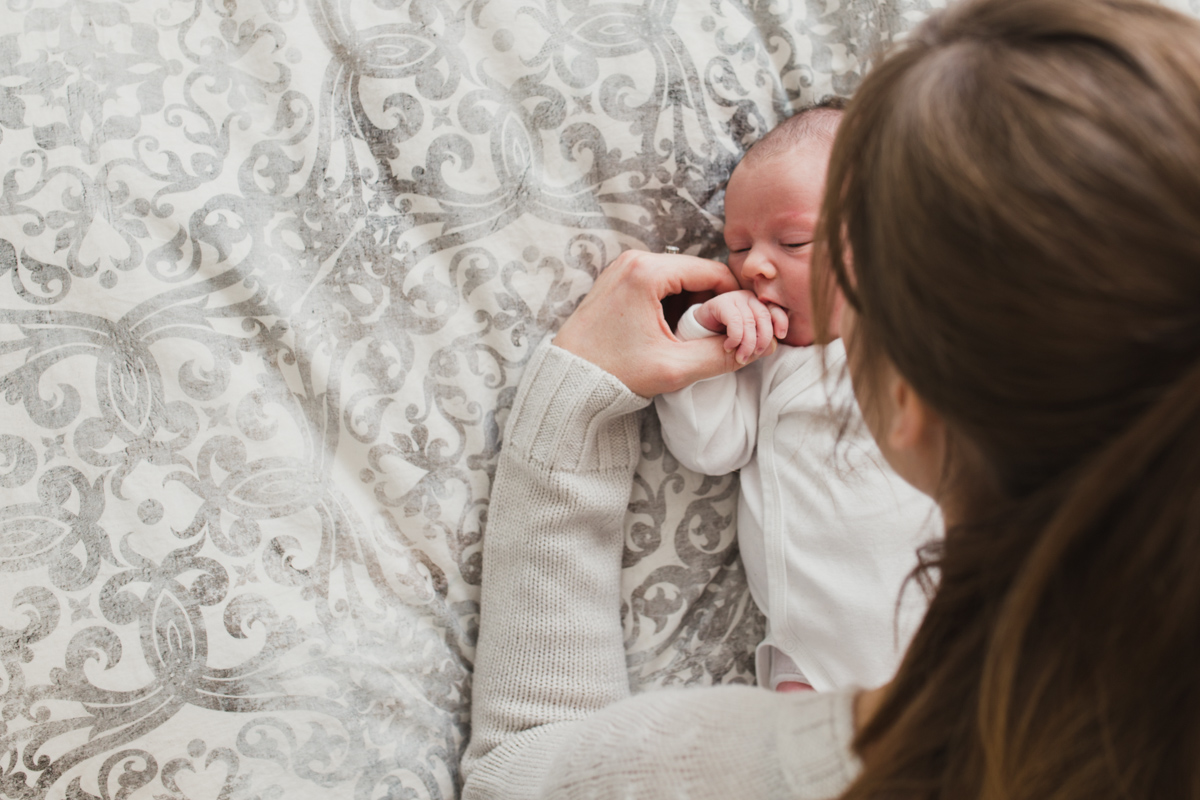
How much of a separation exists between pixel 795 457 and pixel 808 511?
0.23ft

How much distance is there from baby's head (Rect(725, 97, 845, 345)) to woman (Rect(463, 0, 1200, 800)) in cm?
40

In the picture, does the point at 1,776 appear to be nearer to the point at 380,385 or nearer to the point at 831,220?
the point at 380,385

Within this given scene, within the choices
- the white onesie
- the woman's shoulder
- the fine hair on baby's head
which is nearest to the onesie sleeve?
the white onesie

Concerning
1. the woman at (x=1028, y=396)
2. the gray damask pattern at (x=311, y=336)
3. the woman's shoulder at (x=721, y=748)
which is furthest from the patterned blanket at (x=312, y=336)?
the woman at (x=1028, y=396)

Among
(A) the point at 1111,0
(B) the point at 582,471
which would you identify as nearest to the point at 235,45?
(B) the point at 582,471

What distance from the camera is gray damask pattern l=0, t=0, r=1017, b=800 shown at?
0.87 meters

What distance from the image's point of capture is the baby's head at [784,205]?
3.23ft

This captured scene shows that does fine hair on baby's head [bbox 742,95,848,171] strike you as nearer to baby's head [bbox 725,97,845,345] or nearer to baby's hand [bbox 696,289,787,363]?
baby's head [bbox 725,97,845,345]

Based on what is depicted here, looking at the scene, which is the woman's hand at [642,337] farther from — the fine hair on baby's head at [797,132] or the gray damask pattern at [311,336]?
the fine hair on baby's head at [797,132]

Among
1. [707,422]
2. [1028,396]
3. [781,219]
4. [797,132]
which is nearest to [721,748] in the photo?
[1028,396]

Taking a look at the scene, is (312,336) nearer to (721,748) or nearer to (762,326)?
(762,326)

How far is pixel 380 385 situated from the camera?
0.98 meters

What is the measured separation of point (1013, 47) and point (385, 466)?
0.77 m

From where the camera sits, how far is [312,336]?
960 millimetres
